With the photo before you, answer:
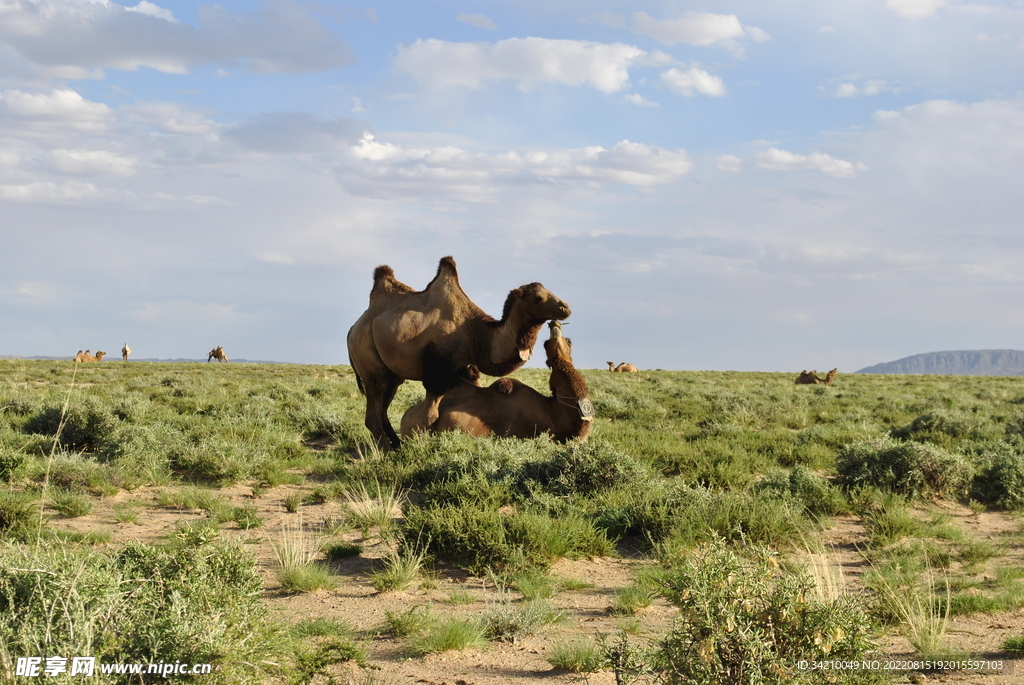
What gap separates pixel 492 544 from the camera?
6.25 meters

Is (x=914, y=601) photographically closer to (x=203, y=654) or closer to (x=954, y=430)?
(x=203, y=654)

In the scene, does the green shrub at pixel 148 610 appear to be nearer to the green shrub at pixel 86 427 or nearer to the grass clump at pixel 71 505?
the grass clump at pixel 71 505

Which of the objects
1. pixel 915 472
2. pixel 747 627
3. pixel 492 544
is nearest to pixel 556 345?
pixel 492 544

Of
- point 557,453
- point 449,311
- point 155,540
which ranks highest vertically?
→ point 449,311

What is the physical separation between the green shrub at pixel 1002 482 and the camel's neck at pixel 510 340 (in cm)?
575

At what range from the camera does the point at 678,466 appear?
35.3 feet

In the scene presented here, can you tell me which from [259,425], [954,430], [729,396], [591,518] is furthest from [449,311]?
[729,396]

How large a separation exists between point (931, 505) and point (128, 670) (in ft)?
28.7

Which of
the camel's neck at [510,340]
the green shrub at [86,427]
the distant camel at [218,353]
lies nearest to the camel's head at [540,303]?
the camel's neck at [510,340]

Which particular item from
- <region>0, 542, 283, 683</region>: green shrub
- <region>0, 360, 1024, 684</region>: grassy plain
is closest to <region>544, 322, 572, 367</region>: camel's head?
<region>0, 360, 1024, 684</region>: grassy plain

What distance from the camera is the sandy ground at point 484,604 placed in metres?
4.25

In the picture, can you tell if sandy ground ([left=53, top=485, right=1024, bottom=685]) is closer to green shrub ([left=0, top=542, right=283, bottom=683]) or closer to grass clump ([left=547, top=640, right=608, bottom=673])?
Result: grass clump ([left=547, top=640, right=608, bottom=673])

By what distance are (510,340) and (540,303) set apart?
2.15ft

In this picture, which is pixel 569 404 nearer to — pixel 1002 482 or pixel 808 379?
pixel 1002 482
